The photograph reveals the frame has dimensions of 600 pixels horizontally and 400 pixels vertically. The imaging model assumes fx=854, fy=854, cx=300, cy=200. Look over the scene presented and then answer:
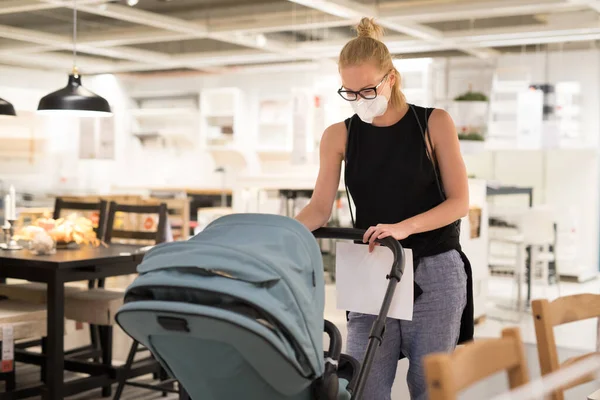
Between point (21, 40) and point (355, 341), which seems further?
point (21, 40)

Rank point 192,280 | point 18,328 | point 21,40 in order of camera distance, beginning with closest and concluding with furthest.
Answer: point 192,280
point 18,328
point 21,40

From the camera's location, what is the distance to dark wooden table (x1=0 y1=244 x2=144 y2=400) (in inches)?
157

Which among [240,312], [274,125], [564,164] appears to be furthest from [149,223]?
[240,312]

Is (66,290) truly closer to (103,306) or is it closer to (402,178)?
(103,306)

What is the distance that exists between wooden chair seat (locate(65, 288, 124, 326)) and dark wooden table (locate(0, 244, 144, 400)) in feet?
0.59

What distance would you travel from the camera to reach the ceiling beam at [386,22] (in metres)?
6.01

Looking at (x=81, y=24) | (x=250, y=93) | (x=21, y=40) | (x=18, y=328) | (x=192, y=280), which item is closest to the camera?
(x=192, y=280)

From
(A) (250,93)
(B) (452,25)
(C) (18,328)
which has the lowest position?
(C) (18,328)

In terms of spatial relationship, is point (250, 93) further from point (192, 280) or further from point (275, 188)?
point (192, 280)

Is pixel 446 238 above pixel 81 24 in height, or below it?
below

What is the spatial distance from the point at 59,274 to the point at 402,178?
2282 millimetres

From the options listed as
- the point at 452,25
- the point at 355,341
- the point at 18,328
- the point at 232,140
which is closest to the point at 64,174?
the point at 232,140

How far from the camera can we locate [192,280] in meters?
1.80

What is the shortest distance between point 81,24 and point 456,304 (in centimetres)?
511
